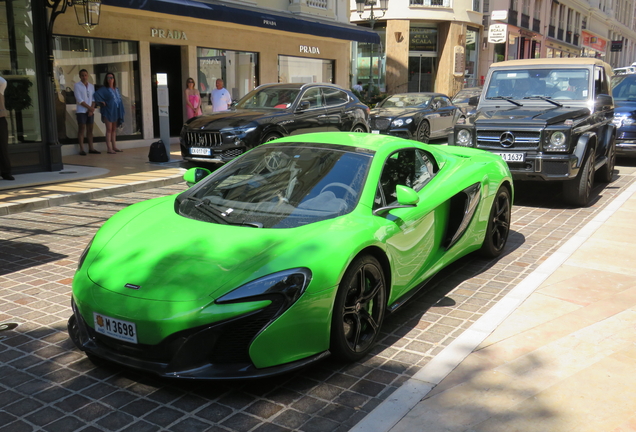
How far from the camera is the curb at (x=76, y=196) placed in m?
8.63

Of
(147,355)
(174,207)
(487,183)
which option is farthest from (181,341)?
(487,183)

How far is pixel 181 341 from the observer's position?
324cm

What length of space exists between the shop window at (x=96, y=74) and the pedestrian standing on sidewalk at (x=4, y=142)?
4561 millimetres

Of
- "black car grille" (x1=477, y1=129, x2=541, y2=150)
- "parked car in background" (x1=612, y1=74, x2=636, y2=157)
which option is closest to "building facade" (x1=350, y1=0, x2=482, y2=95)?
"parked car in background" (x1=612, y1=74, x2=636, y2=157)

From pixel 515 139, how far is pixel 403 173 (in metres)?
4.51

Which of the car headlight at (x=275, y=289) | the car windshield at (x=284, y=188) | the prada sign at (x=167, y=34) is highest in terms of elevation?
the prada sign at (x=167, y=34)

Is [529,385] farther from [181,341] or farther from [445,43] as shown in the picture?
[445,43]

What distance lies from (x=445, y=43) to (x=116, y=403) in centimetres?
3675

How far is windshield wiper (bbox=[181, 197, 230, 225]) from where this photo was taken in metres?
4.11

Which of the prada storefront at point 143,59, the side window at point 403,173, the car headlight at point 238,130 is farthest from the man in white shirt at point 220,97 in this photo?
the side window at point 403,173

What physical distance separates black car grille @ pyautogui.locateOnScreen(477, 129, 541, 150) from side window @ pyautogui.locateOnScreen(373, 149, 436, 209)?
12.6 ft

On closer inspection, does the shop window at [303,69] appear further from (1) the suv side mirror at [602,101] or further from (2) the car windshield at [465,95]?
(1) the suv side mirror at [602,101]

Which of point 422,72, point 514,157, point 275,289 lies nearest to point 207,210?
point 275,289

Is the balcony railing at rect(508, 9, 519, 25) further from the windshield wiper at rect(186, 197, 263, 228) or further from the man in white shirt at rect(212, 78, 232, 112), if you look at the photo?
the windshield wiper at rect(186, 197, 263, 228)
